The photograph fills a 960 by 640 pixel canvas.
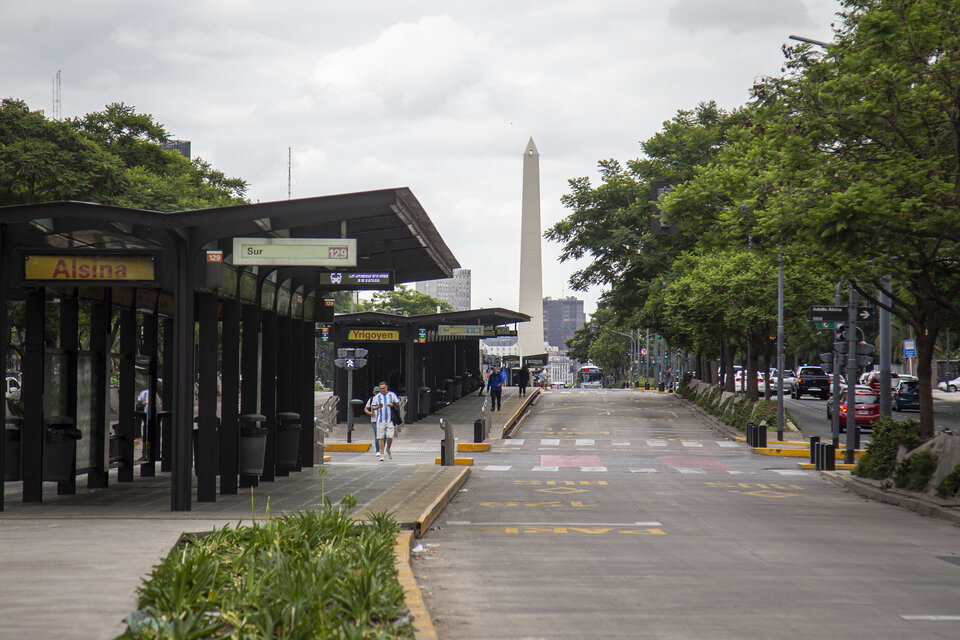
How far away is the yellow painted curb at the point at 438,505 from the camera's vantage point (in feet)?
42.3

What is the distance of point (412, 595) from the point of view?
8.11 m

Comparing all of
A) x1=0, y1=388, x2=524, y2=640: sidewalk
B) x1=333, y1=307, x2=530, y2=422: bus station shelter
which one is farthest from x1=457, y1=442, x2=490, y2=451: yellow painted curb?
x1=0, y1=388, x2=524, y2=640: sidewalk

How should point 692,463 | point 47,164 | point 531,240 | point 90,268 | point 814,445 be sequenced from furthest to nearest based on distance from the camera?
1. point 531,240
2. point 47,164
3. point 692,463
4. point 814,445
5. point 90,268

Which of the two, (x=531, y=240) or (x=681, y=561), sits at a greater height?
(x=531, y=240)

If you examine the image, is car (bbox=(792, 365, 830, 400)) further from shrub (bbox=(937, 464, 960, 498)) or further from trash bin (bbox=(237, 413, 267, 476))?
trash bin (bbox=(237, 413, 267, 476))

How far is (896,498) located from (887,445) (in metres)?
2.84

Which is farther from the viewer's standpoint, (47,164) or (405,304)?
(405,304)

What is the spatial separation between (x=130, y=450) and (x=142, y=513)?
4.95 metres

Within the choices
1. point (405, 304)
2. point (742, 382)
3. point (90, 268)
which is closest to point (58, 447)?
point (90, 268)

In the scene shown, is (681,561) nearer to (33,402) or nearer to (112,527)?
(112,527)

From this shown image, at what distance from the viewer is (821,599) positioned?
8891 mm

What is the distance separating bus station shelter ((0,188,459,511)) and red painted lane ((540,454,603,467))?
27.9 feet

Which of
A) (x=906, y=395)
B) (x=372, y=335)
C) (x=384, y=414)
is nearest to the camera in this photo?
(x=384, y=414)

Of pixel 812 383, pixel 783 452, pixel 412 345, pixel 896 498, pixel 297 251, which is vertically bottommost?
pixel 783 452
